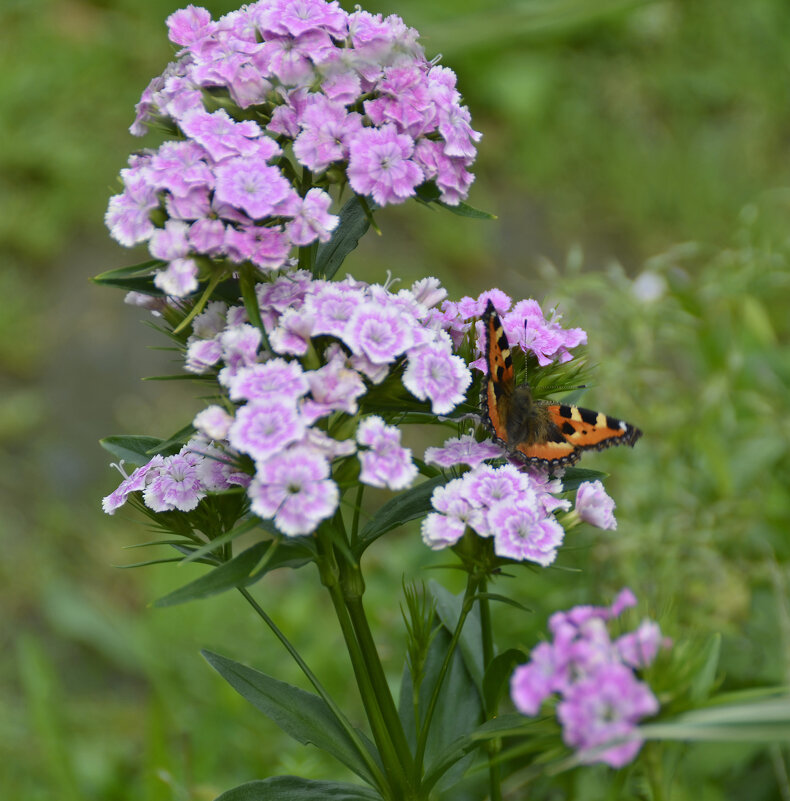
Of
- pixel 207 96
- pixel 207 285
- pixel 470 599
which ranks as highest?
pixel 207 96

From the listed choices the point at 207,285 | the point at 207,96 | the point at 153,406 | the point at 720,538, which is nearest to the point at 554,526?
the point at 207,285

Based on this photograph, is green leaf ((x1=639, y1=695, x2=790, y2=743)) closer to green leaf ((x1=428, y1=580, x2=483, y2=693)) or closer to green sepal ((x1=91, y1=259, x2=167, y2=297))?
green leaf ((x1=428, y1=580, x2=483, y2=693))

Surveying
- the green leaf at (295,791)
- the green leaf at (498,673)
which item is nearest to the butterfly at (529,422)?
the green leaf at (498,673)

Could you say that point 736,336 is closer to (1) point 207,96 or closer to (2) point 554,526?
(2) point 554,526

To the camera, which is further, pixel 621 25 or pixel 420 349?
pixel 621 25

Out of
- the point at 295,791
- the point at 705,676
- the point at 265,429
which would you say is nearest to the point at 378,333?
the point at 265,429

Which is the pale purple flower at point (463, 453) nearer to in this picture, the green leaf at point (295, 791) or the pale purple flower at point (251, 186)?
the pale purple flower at point (251, 186)
